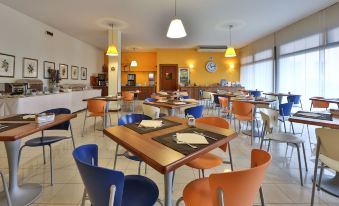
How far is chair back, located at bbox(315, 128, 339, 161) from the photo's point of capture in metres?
1.53

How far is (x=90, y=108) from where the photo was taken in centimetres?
429

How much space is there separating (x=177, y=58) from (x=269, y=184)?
9.43m

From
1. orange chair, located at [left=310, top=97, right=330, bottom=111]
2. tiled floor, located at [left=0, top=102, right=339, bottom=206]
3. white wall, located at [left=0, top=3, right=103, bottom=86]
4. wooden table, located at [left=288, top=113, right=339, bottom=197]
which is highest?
white wall, located at [left=0, top=3, right=103, bottom=86]

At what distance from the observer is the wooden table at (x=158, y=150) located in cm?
104

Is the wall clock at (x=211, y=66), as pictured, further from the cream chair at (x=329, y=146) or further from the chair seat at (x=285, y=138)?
the cream chair at (x=329, y=146)

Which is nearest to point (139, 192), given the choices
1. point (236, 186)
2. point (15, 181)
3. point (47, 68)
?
point (236, 186)

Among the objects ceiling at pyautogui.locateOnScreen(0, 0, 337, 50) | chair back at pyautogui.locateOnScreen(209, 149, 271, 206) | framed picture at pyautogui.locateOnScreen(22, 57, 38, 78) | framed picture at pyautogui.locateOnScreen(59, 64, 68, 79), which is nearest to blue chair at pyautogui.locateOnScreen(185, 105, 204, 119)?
chair back at pyautogui.locateOnScreen(209, 149, 271, 206)

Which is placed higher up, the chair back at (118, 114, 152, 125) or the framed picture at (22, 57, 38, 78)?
the framed picture at (22, 57, 38, 78)

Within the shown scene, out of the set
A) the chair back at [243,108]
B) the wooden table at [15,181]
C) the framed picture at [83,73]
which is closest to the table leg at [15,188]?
the wooden table at [15,181]

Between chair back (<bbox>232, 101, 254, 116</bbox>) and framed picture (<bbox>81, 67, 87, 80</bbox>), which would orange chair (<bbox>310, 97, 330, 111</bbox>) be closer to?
chair back (<bbox>232, 101, 254, 116</bbox>)

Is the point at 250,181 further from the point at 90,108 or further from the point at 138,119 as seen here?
the point at 90,108

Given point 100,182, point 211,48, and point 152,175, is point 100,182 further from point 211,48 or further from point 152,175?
point 211,48

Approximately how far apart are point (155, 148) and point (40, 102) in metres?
4.89

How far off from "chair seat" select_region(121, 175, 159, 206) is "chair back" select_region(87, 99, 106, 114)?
3.13 metres
